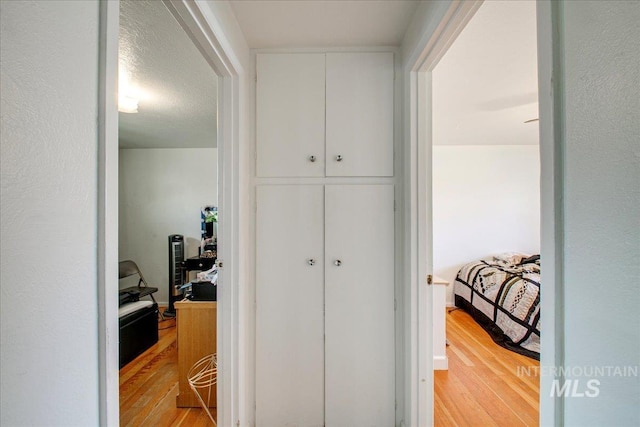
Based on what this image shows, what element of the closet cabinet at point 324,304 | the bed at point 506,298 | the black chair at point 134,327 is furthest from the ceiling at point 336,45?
the black chair at point 134,327

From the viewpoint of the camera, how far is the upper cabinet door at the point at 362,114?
154 centimetres

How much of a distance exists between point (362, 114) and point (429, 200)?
63cm

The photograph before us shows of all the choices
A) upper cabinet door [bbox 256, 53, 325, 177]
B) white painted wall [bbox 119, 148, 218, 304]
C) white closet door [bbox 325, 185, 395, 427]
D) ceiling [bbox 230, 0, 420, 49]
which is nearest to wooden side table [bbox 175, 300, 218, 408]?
white closet door [bbox 325, 185, 395, 427]

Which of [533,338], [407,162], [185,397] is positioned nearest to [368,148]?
[407,162]

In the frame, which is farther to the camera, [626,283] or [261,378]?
[261,378]

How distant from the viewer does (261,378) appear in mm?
1518

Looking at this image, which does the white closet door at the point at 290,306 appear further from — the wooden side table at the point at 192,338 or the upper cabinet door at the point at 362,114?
the wooden side table at the point at 192,338

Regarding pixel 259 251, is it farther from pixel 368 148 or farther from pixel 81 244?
pixel 81 244

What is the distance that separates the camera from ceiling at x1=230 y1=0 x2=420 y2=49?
4.10 feet

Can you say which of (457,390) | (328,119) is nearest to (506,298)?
(457,390)

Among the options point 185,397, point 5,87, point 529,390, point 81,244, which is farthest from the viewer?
point 529,390

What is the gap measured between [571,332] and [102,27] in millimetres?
1145

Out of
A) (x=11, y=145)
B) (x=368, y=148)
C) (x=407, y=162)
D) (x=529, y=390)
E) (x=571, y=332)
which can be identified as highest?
(x=368, y=148)

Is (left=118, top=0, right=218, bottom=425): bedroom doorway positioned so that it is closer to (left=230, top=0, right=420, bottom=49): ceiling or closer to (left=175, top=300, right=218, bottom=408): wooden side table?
(left=175, top=300, right=218, bottom=408): wooden side table
